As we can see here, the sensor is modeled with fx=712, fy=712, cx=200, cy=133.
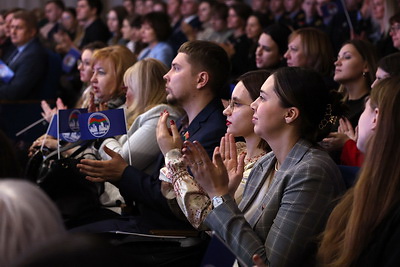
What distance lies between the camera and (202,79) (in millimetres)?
3463

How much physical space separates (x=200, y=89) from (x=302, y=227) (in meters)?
1.32

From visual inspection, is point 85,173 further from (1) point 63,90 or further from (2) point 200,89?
(1) point 63,90

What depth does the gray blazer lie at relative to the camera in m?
2.28

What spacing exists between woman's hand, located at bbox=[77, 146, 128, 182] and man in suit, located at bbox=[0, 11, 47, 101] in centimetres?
338

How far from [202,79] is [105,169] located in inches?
25.3

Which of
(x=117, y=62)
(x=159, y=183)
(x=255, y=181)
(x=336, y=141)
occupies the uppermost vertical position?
(x=117, y=62)

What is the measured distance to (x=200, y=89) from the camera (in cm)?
345

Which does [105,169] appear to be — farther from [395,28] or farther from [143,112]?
[395,28]

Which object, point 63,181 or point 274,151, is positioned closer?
point 274,151

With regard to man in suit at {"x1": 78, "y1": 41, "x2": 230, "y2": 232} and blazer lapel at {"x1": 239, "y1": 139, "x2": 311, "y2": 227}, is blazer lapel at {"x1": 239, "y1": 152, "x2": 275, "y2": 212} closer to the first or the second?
blazer lapel at {"x1": 239, "y1": 139, "x2": 311, "y2": 227}

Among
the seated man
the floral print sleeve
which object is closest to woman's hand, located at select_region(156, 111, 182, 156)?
the floral print sleeve

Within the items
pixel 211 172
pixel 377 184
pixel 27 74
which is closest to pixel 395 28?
pixel 211 172

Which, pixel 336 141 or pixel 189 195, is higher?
pixel 189 195

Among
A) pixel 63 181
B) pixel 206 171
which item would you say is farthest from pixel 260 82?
pixel 63 181
